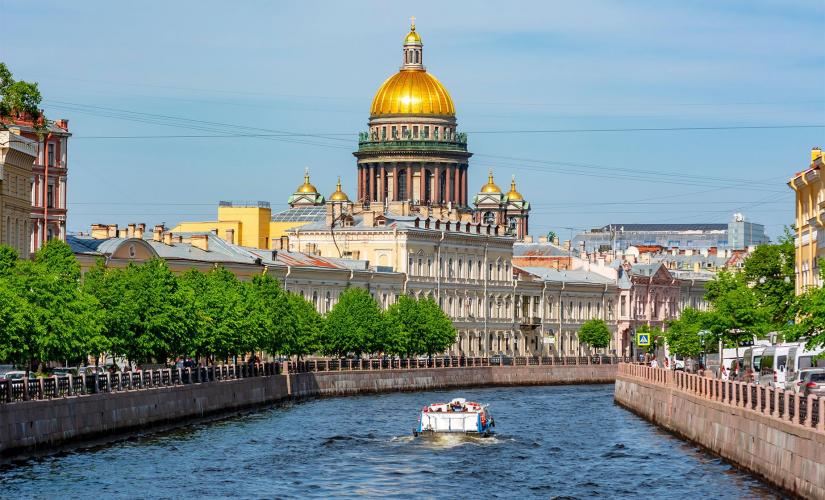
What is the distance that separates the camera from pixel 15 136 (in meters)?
86.1

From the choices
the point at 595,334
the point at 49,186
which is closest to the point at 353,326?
the point at 49,186

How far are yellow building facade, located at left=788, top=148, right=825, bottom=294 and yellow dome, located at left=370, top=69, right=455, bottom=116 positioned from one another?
99030 millimetres

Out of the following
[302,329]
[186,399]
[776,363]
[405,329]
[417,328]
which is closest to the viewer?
[776,363]

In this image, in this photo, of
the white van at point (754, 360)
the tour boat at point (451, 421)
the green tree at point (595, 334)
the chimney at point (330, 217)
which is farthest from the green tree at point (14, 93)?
the green tree at point (595, 334)

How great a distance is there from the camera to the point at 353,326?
113812mm

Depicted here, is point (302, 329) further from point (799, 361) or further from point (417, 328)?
point (799, 361)

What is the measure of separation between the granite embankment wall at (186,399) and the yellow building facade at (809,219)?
21449mm

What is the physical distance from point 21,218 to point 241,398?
46.1ft

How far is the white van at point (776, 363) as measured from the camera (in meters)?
62.1

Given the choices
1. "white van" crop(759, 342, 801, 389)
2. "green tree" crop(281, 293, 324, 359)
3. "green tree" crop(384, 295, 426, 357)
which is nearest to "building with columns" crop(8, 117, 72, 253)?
"green tree" crop(281, 293, 324, 359)

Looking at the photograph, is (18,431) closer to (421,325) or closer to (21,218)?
(21,218)

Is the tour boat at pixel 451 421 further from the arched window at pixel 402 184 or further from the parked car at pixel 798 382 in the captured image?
the arched window at pixel 402 184

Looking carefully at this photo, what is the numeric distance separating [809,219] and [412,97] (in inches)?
4212

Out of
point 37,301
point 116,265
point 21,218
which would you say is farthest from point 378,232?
point 37,301
